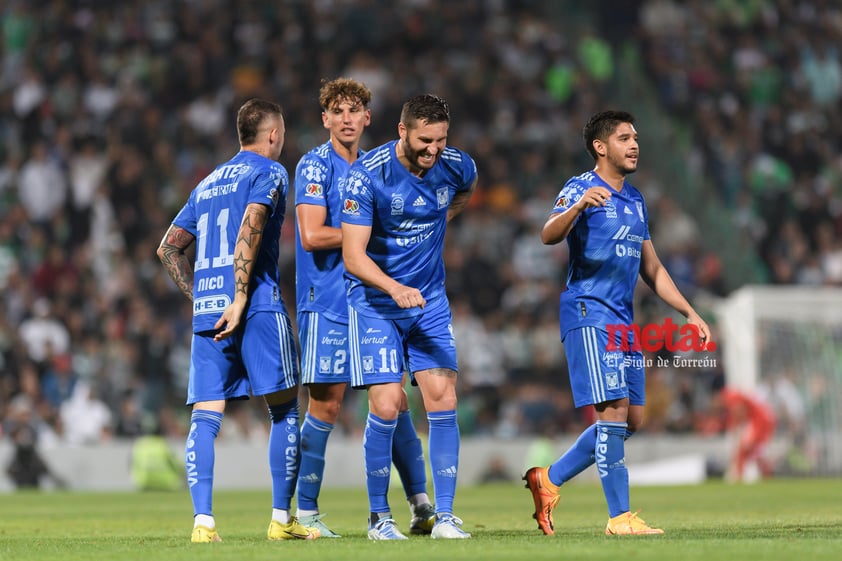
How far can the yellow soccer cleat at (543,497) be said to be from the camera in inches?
333

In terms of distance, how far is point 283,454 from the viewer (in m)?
8.26

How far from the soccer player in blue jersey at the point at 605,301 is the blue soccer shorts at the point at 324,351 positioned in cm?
135

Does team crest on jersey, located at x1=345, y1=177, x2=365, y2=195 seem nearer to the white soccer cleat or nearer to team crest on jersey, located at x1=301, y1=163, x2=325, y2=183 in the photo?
team crest on jersey, located at x1=301, y1=163, x2=325, y2=183

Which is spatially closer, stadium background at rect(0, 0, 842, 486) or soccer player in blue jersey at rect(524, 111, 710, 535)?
soccer player in blue jersey at rect(524, 111, 710, 535)

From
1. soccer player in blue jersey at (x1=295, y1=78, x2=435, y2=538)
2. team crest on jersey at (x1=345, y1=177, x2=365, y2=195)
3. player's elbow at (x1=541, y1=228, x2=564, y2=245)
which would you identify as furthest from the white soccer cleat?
team crest on jersey at (x1=345, y1=177, x2=365, y2=195)

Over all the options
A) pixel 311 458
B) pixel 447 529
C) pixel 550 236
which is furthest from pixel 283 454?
pixel 550 236

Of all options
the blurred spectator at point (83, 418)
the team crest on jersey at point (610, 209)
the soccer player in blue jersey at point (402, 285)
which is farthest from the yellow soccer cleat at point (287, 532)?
the blurred spectator at point (83, 418)

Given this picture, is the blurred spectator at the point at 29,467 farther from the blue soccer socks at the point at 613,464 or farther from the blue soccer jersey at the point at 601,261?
the blue soccer socks at the point at 613,464

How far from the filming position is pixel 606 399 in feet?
26.4

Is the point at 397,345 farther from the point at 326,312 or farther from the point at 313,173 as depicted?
the point at 313,173

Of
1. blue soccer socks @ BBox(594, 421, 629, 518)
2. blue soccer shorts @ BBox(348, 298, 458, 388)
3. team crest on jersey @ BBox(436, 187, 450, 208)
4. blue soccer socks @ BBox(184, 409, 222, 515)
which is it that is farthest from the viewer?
team crest on jersey @ BBox(436, 187, 450, 208)

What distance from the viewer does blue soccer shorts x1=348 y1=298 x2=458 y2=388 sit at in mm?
7922

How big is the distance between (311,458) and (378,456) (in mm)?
748

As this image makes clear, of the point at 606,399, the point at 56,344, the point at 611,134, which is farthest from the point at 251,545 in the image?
the point at 56,344
